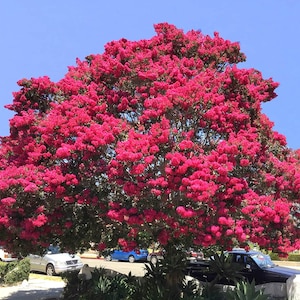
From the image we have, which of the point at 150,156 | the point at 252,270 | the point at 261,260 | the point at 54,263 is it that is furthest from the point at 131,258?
the point at 150,156

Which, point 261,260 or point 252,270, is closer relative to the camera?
point 252,270

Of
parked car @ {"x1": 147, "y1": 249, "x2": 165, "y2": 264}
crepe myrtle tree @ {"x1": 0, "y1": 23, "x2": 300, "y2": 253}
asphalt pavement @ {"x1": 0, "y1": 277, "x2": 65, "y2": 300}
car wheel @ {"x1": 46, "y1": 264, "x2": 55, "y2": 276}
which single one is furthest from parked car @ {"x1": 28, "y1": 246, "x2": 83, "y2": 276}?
crepe myrtle tree @ {"x1": 0, "y1": 23, "x2": 300, "y2": 253}

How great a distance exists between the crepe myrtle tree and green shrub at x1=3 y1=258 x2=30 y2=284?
781 centimetres

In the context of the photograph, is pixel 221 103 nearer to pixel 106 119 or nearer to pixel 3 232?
pixel 106 119

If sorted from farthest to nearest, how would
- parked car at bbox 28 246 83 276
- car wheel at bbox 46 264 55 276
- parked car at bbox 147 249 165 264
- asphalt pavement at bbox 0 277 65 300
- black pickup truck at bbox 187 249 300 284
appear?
car wheel at bbox 46 264 55 276
parked car at bbox 28 246 83 276
asphalt pavement at bbox 0 277 65 300
black pickup truck at bbox 187 249 300 284
parked car at bbox 147 249 165 264

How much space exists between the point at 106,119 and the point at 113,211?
1.93 meters

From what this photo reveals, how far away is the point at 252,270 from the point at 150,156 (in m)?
7.95

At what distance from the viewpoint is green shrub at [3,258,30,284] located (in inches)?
653

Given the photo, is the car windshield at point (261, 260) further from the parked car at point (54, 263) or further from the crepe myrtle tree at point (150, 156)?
the parked car at point (54, 263)

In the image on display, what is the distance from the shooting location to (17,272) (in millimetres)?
16703

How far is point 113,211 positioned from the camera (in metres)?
8.00

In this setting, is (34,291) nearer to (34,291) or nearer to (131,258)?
(34,291)

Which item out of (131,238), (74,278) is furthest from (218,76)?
(74,278)

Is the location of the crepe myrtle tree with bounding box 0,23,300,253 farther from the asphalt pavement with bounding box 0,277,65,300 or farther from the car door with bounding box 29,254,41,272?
the car door with bounding box 29,254,41,272
